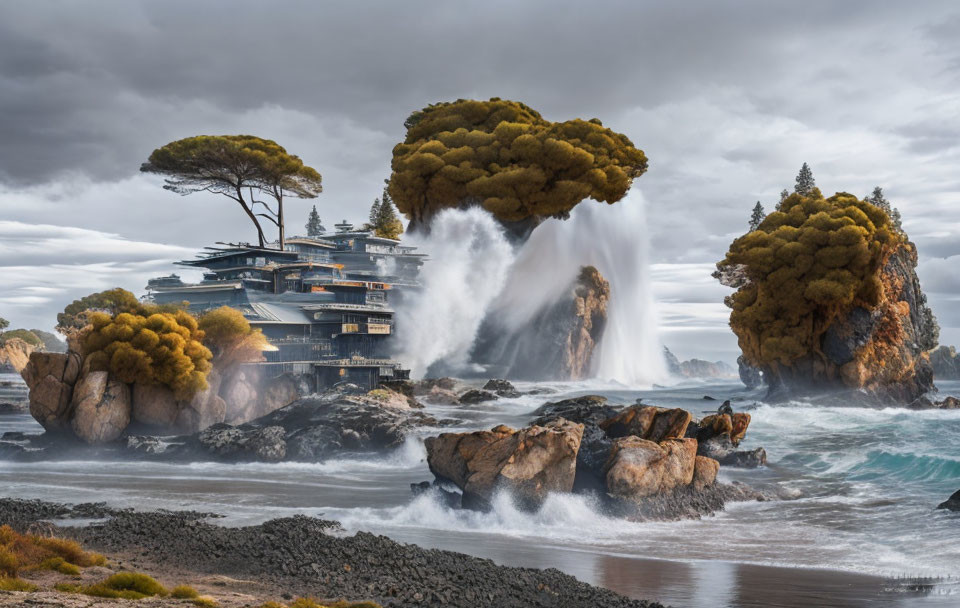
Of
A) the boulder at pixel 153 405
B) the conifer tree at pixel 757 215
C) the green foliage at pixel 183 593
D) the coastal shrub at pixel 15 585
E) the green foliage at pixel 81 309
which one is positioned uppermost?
the conifer tree at pixel 757 215

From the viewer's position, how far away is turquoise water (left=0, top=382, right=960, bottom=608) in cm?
1580

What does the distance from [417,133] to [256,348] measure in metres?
36.1

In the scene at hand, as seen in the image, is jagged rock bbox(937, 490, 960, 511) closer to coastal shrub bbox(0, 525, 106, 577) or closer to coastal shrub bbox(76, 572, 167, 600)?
coastal shrub bbox(76, 572, 167, 600)

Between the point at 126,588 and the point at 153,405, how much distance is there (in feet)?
82.0

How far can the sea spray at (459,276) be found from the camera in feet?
204

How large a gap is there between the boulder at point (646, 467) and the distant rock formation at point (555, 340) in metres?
44.1

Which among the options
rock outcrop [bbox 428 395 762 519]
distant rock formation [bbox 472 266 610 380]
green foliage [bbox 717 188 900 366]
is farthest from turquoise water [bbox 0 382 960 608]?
distant rock formation [bbox 472 266 610 380]

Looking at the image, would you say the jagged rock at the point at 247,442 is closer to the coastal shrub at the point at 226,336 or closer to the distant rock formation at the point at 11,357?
the coastal shrub at the point at 226,336

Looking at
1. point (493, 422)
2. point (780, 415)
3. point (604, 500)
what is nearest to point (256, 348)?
point (493, 422)

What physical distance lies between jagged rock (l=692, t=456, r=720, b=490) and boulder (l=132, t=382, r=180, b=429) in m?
24.0

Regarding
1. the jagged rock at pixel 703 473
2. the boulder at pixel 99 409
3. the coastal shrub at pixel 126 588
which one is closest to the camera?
the coastal shrub at pixel 126 588

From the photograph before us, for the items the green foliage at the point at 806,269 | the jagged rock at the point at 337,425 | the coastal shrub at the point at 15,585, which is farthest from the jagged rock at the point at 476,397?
the coastal shrub at the point at 15,585

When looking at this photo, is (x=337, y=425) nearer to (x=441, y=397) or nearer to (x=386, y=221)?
(x=441, y=397)

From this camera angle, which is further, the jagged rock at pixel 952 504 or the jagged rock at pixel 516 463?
the jagged rock at pixel 952 504
